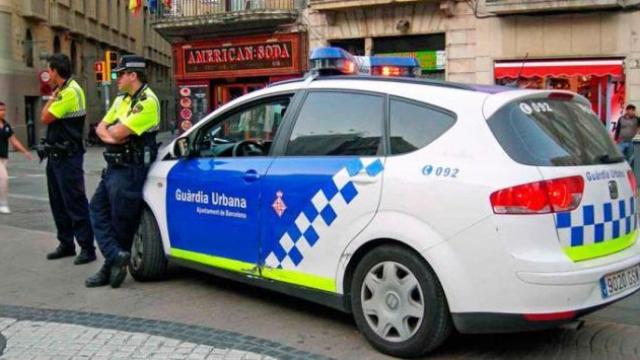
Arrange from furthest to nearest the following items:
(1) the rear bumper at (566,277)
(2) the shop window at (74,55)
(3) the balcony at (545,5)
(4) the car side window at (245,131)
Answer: (2) the shop window at (74,55) → (3) the balcony at (545,5) → (4) the car side window at (245,131) → (1) the rear bumper at (566,277)

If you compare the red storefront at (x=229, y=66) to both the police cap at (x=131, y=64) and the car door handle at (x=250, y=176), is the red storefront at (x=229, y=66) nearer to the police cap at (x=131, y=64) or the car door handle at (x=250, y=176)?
the police cap at (x=131, y=64)

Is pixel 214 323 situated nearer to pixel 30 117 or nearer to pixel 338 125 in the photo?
pixel 338 125

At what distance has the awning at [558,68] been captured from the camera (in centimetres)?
1524

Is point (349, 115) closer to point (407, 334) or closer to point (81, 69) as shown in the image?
point (407, 334)

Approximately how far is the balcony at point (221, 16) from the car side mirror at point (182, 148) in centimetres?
1371

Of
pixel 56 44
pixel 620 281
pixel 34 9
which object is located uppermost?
pixel 34 9

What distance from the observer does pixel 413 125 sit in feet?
14.1

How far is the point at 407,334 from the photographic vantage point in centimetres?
415

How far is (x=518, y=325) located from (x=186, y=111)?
19021 millimetres

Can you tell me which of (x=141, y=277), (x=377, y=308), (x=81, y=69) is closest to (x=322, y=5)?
(x=141, y=277)

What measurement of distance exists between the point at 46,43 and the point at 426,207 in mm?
30948

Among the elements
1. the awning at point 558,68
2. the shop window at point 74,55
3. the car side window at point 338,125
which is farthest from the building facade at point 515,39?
the shop window at point 74,55

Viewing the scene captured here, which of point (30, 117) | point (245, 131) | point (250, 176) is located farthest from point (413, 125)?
point (30, 117)

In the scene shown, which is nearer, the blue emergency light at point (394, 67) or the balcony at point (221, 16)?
the blue emergency light at point (394, 67)
